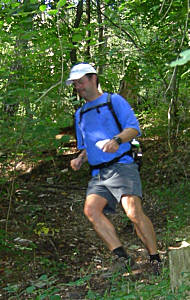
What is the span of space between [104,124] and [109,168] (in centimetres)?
42

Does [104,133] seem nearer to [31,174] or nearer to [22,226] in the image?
[22,226]

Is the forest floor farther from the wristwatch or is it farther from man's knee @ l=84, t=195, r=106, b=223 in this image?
the wristwatch

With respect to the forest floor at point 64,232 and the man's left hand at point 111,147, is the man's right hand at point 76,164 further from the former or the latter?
the forest floor at point 64,232

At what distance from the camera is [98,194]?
4.04m

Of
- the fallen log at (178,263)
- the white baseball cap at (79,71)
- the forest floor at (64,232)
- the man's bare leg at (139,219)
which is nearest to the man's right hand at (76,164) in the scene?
the man's bare leg at (139,219)

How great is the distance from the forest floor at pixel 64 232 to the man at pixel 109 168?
0.42 meters

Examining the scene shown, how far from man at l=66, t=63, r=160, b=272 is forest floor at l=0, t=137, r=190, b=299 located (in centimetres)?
42

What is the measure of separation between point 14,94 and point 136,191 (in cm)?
166

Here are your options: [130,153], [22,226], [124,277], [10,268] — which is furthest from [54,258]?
[130,153]

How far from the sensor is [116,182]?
397 centimetres

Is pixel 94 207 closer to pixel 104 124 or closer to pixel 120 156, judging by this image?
pixel 120 156

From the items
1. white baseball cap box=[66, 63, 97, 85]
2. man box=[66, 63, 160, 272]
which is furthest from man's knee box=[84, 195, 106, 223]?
white baseball cap box=[66, 63, 97, 85]

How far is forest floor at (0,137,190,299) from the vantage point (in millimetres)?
4367

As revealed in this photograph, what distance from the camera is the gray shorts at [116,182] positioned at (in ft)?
13.0
